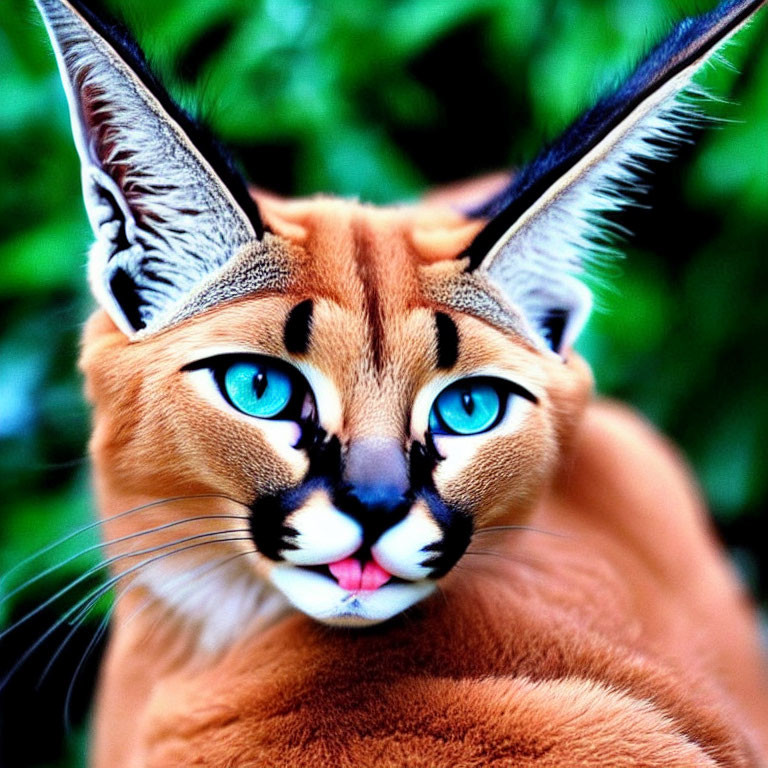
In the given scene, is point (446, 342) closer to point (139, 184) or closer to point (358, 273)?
point (358, 273)

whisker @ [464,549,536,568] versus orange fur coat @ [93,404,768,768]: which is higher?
whisker @ [464,549,536,568]

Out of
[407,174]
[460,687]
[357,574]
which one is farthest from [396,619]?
[407,174]

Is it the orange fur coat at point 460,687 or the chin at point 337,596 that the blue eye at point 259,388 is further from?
the orange fur coat at point 460,687

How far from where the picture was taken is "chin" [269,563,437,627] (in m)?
1.13

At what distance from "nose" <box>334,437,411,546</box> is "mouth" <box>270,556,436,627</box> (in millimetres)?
60

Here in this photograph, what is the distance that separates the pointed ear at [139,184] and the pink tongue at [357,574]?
1.34 feet

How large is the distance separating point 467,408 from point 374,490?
232 mm

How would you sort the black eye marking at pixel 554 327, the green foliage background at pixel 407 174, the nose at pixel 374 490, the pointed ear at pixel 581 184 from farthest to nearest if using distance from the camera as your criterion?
the green foliage background at pixel 407 174
the black eye marking at pixel 554 327
the pointed ear at pixel 581 184
the nose at pixel 374 490

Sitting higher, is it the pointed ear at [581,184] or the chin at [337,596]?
the pointed ear at [581,184]

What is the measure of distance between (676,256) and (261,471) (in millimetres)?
2222

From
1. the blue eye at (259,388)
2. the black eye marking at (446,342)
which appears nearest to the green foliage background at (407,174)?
the blue eye at (259,388)

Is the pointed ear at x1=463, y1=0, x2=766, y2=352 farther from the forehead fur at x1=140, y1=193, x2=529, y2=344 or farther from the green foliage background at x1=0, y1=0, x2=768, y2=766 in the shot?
the green foliage background at x1=0, y1=0, x2=768, y2=766

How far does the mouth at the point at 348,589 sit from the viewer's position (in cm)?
111

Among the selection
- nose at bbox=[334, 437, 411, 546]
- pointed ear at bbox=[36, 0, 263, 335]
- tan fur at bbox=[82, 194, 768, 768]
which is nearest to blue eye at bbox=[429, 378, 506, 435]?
tan fur at bbox=[82, 194, 768, 768]
